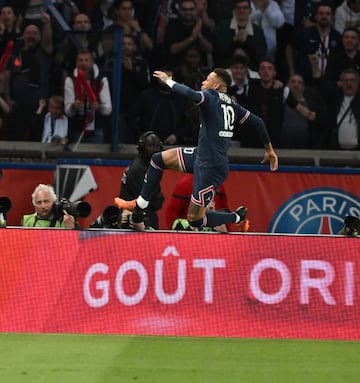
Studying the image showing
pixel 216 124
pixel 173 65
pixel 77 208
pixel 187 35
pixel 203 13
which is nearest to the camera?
pixel 77 208

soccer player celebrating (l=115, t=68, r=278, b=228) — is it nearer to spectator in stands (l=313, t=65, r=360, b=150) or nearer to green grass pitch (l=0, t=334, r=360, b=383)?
green grass pitch (l=0, t=334, r=360, b=383)

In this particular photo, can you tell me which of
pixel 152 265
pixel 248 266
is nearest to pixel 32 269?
pixel 152 265

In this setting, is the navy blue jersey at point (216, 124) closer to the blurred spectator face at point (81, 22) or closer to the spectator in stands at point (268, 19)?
the blurred spectator face at point (81, 22)

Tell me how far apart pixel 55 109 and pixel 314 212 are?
3.68 metres

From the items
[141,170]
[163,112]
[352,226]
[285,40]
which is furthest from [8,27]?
[352,226]

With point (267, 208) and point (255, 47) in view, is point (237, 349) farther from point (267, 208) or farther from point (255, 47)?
point (255, 47)

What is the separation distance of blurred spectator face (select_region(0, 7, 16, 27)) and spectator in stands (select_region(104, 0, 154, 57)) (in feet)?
4.57

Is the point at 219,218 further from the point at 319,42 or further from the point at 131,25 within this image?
the point at 319,42

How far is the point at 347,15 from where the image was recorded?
16875mm

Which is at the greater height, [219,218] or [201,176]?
[201,176]

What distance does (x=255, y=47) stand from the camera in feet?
53.6

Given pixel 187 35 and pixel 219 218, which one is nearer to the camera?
pixel 219 218

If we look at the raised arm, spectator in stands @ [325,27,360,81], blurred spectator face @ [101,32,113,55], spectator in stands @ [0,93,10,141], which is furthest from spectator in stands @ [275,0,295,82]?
the raised arm

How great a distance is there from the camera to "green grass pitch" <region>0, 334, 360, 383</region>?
8.84 m
